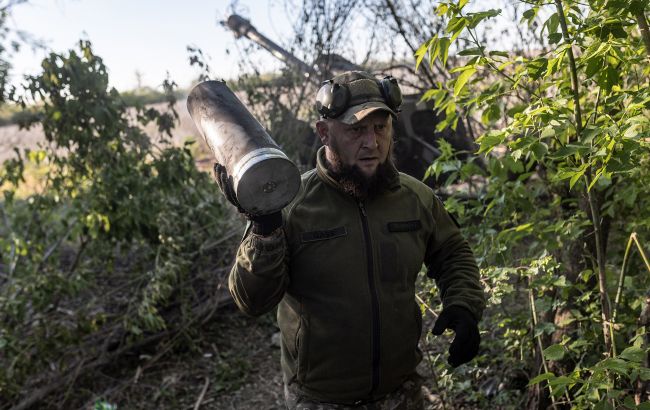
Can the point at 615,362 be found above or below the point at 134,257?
below

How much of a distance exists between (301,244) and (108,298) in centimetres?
372

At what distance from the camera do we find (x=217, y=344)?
5617 mm

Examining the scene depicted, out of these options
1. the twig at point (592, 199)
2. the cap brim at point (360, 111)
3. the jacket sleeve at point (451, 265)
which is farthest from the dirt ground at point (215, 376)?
the cap brim at point (360, 111)

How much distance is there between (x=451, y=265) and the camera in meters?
2.52

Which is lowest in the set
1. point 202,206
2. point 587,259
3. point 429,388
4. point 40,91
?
point 429,388

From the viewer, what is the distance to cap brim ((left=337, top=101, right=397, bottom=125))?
7.48 feet

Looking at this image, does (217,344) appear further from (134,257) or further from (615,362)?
(615,362)

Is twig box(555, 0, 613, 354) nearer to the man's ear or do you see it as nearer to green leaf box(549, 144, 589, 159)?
green leaf box(549, 144, 589, 159)

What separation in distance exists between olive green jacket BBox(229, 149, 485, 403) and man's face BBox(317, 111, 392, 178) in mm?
100

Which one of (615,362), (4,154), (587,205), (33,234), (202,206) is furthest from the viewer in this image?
(4,154)

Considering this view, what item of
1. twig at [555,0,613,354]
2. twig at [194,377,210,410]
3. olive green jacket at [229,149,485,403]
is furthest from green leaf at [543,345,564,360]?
twig at [194,377,210,410]

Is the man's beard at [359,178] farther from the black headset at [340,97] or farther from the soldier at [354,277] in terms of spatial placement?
the black headset at [340,97]

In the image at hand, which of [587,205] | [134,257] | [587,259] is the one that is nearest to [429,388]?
[587,259]

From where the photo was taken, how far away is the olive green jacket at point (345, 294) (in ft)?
7.41
